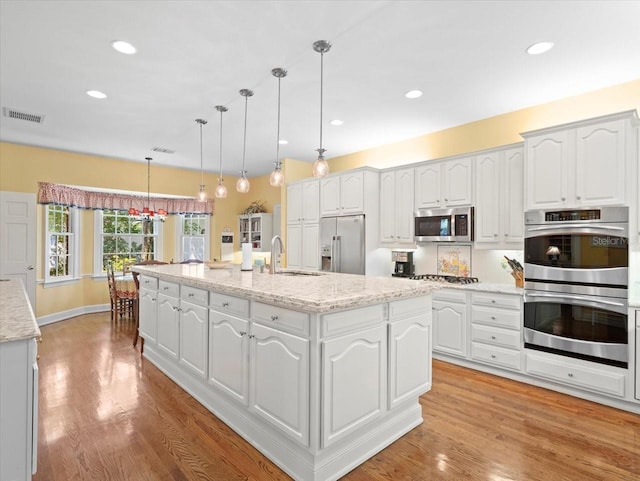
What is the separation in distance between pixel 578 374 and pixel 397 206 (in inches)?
103

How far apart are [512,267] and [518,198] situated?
742 mm

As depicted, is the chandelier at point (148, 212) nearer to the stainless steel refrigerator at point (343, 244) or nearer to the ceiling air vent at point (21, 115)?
the ceiling air vent at point (21, 115)

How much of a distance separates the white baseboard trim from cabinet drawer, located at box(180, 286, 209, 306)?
400cm

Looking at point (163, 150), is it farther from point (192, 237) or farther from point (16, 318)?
point (16, 318)

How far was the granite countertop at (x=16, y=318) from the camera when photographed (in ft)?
4.98

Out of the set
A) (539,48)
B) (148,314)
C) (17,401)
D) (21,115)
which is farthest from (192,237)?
(539,48)

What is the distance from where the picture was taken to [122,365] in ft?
12.4

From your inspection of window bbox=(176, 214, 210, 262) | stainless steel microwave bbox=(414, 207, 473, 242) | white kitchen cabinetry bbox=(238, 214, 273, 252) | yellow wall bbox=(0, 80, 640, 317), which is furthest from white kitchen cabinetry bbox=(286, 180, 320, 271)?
window bbox=(176, 214, 210, 262)

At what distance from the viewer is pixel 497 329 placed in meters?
3.52

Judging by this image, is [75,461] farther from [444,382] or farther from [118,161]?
[118,161]

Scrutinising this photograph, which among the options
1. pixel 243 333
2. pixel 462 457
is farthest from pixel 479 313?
pixel 243 333

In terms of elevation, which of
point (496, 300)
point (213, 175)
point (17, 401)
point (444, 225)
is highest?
point (213, 175)

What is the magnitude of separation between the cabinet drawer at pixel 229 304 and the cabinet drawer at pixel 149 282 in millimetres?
1352

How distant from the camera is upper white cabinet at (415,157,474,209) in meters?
4.00
